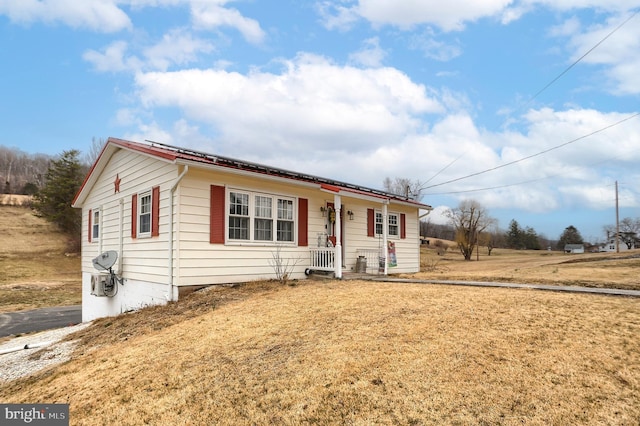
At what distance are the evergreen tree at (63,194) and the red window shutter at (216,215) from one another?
1398 inches

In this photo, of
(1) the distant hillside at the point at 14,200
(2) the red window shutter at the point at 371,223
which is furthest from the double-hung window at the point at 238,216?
(1) the distant hillside at the point at 14,200

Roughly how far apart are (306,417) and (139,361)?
124 inches

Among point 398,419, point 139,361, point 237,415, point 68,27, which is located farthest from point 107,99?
point 398,419

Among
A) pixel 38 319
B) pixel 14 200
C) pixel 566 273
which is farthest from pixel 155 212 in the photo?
pixel 14 200

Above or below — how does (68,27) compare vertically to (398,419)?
above

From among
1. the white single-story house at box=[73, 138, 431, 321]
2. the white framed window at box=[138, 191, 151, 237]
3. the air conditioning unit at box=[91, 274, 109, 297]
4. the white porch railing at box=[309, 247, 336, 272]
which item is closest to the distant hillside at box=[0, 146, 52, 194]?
the white single-story house at box=[73, 138, 431, 321]

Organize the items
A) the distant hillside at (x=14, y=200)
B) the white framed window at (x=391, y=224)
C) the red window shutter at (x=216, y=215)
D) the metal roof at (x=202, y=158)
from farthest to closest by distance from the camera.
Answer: the distant hillside at (x=14, y=200)
the white framed window at (x=391, y=224)
the red window shutter at (x=216, y=215)
the metal roof at (x=202, y=158)

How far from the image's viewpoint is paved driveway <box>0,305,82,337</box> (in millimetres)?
13461

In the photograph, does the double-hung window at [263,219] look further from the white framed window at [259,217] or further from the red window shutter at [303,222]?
the red window shutter at [303,222]

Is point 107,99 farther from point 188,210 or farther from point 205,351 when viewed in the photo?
point 205,351

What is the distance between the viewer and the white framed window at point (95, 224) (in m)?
14.4

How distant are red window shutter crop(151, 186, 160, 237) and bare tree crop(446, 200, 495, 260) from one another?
117 feet

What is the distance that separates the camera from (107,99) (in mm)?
14531

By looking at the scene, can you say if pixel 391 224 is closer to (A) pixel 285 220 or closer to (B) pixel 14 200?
(A) pixel 285 220
